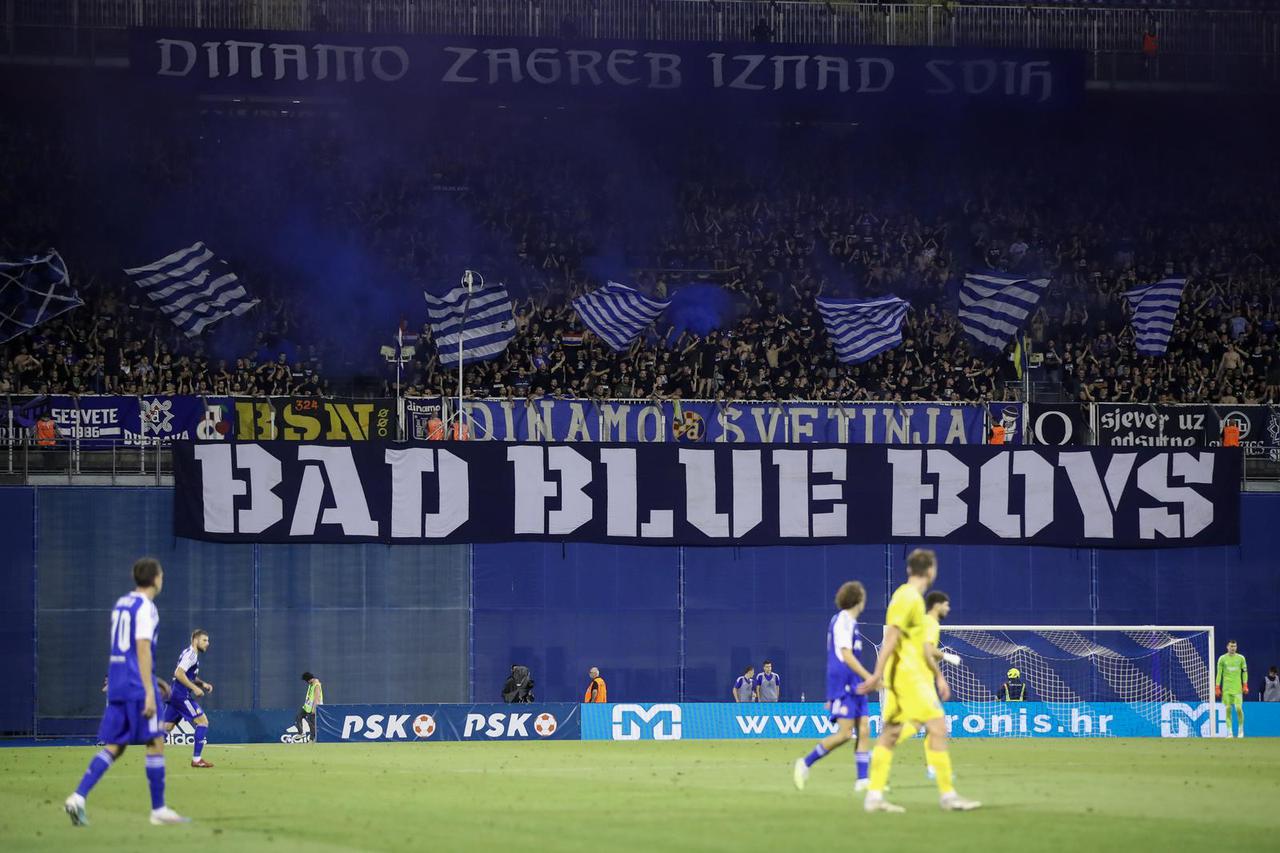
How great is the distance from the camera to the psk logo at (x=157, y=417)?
41.2 metres

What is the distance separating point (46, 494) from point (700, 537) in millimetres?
15411

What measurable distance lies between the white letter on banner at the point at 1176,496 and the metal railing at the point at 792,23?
1735 centimetres

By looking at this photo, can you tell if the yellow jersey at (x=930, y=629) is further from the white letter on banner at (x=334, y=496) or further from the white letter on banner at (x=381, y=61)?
the white letter on banner at (x=381, y=61)

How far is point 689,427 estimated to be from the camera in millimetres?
42625

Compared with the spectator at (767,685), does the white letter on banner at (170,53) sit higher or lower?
higher

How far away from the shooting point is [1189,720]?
36.9m

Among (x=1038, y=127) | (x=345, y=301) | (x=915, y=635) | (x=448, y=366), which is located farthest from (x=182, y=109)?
(x=915, y=635)

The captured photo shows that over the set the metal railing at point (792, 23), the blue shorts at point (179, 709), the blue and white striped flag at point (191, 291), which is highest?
the metal railing at point (792, 23)

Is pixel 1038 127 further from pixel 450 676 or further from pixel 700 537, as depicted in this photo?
pixel 450 676

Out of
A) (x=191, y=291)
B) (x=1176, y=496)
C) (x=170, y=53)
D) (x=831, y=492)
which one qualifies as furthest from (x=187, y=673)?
(x=170, y=53)

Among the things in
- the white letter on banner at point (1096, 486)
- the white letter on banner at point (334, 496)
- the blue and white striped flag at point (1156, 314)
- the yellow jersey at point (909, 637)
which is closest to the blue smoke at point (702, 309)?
the white letter on banner at point (1096, 486)

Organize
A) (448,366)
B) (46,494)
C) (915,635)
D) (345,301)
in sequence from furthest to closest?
(345,301) < (448,366) < (46,494) < (915,635)

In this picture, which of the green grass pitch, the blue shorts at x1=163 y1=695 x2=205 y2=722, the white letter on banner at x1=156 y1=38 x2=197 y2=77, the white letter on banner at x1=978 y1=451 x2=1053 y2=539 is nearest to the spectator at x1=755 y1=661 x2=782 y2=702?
the white letter on banner at x1=978 y1=451 x2=1053 y2=539

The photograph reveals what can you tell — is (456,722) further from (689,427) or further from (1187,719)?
(1187,719)
